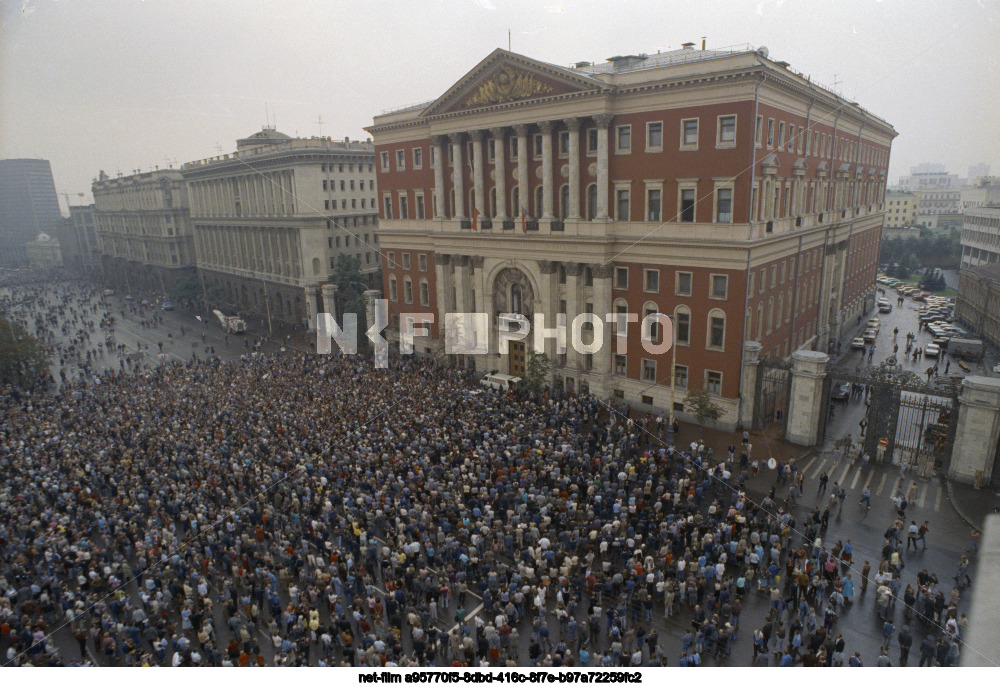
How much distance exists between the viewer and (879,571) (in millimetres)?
19250

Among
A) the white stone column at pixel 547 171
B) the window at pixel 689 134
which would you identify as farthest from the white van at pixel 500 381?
the window at pixel 689 134

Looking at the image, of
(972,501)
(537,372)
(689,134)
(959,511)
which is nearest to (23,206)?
(537,372)

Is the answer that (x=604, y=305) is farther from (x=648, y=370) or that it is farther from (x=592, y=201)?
(x=592, y=201)

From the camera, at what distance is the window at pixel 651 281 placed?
3500 centimetres

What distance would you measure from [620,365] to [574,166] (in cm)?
1212

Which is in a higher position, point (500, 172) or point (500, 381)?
point (500, 172)

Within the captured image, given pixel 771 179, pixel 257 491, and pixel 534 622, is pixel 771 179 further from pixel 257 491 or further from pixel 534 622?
pixel 257 491

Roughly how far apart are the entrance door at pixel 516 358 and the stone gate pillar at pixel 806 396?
17.5 m

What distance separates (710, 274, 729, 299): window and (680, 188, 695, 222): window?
336 cm

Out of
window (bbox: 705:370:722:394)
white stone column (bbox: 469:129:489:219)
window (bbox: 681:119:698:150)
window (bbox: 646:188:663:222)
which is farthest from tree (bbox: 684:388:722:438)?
white stone column (bbox: 469:129:489:219)

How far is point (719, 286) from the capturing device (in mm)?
32969

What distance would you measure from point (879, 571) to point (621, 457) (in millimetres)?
11029

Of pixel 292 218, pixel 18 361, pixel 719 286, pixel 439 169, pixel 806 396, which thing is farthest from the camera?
pixel 292 218

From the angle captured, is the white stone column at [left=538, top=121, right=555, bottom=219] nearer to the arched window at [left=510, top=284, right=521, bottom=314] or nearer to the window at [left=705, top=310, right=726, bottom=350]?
the arched window at [left=510, top=284, right=521, bottom=314]
